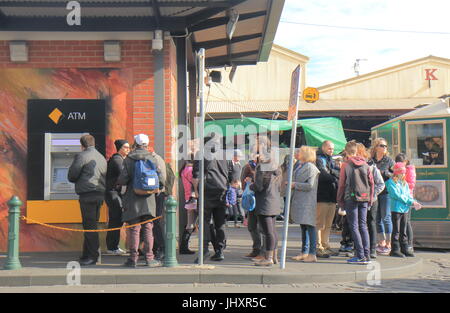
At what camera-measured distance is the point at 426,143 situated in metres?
11.5

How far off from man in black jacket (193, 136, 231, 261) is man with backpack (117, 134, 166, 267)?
0.79m

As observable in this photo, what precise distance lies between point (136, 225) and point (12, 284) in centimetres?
181

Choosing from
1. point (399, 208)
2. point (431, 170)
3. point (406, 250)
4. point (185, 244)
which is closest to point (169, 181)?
point (185, 244)

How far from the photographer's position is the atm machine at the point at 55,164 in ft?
31.8

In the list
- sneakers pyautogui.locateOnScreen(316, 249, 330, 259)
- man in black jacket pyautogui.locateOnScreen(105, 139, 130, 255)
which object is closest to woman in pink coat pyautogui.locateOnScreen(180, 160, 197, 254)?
man in black jacket pyautogui.locateOnScreen(105, 139, 130, 255)

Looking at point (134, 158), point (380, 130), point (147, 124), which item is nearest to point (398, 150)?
point (380, 130)

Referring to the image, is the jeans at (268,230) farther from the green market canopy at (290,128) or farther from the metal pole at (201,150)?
the green market canopy at (290,128)

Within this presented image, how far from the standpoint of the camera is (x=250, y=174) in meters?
8.93

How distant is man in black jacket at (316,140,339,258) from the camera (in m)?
9.41

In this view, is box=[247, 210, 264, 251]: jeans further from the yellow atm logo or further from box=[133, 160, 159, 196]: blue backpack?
the yellow atm logo

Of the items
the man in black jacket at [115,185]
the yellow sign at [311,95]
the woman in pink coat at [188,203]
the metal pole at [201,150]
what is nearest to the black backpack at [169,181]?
the woman in pink coat at [188,203]

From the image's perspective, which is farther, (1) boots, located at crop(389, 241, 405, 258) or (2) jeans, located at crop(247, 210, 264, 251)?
(1) boots, located at crop(389, 241, 405, 258)

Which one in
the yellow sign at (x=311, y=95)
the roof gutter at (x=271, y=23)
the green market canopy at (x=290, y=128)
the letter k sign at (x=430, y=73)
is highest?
the letter k sign at (x=430, y=73)

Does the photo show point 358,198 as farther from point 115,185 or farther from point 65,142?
point 65,142
